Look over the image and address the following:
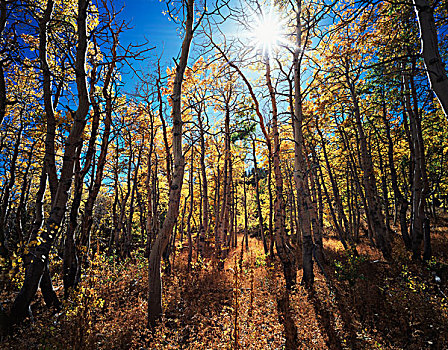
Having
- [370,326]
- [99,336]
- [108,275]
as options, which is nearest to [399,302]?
[370,326]

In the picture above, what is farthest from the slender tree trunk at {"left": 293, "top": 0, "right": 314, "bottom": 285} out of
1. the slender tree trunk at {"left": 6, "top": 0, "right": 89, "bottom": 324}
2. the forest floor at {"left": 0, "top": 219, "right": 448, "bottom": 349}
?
the slender tree trunk at {"left": 6, "top": 0, "right": 89, "bottom": 324}

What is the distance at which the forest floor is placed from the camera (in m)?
3.86

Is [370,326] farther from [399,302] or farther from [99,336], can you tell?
[99,336]

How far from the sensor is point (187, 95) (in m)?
10.5

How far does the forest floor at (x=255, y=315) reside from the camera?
386 centimetres

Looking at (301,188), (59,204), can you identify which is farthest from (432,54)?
(59,204)

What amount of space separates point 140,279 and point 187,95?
26.9ft

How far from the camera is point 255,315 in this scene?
5.12 meters

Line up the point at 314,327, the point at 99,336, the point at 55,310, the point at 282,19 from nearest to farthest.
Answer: the point at 99,336, the point at 314,327, the point at 55,310, the point at 282,19

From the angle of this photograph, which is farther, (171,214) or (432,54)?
(171,214)

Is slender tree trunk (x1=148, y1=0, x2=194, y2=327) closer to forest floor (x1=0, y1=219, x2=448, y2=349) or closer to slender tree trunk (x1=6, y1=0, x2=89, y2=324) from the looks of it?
forest floor (x1=0, y1=219, x2=448, y2=349)

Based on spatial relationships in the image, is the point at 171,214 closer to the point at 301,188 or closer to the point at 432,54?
the point at 301,188

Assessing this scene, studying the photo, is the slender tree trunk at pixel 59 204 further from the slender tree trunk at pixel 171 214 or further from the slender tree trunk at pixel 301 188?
the slender tree trunk at pixel 301 188

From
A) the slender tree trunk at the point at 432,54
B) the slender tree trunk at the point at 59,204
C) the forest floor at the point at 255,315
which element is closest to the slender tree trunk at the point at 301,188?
the forest floor at the point at 255,315
